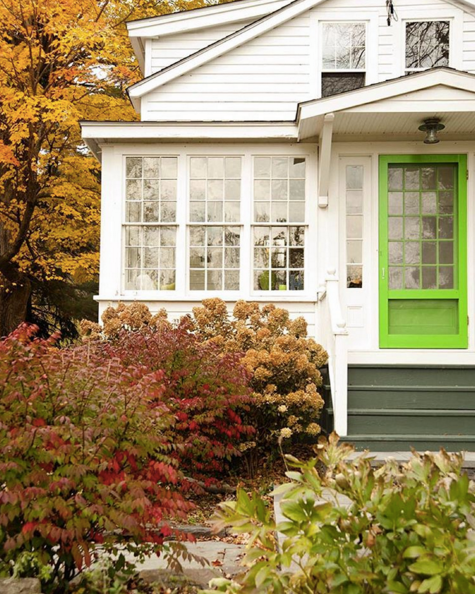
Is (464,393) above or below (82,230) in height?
below

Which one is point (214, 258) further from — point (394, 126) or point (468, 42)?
point (468, 42)

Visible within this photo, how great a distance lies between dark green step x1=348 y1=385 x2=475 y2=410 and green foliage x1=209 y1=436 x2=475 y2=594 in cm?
486

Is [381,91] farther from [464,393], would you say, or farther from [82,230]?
[82,230]

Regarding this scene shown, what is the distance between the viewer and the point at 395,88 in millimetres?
7777

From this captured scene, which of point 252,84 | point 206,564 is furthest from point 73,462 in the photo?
point 252,84

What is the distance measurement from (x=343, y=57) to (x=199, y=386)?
582cm

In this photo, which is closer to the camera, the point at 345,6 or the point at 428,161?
the point at 428,161

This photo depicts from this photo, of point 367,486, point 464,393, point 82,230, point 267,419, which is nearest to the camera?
point 367,486

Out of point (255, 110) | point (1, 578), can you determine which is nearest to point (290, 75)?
point (255, 110)

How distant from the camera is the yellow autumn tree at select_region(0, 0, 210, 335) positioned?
1295cm

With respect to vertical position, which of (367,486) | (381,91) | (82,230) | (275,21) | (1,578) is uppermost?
(275,21)

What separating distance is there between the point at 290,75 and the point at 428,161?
237cm

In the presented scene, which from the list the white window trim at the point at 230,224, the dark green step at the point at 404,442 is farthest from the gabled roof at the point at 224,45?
the dark green step at the point at 404,442

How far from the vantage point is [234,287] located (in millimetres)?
8945
